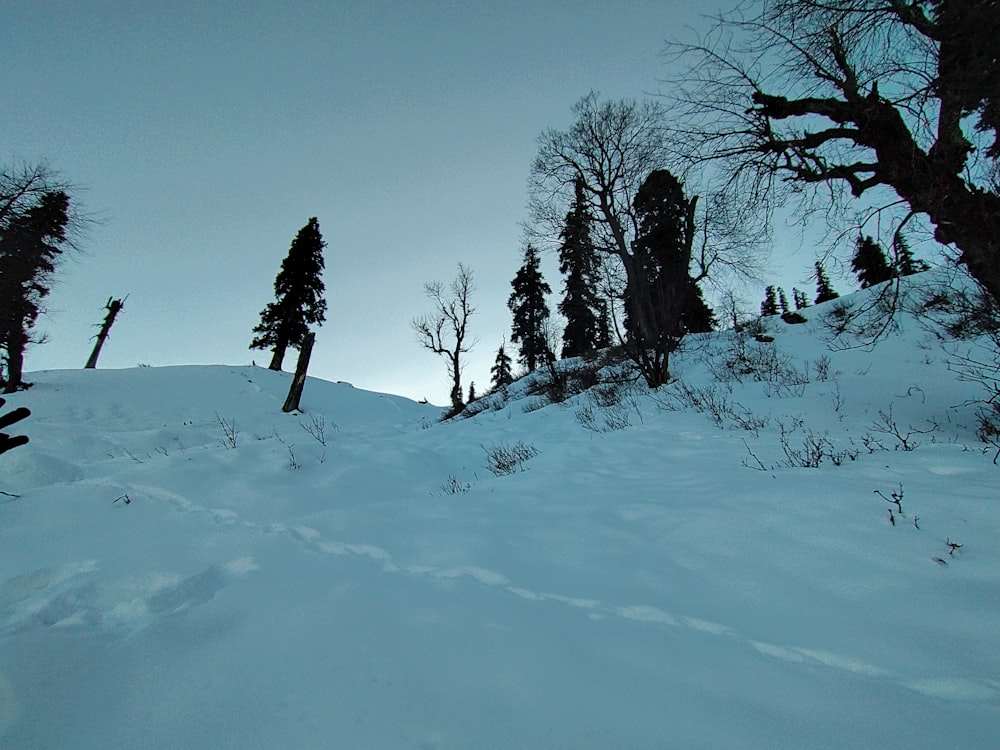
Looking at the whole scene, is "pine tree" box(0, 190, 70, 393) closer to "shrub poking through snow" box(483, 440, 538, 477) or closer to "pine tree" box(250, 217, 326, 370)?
"pine tree" box(250, 217, 326, 370)

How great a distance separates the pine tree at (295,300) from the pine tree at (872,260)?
21790mm

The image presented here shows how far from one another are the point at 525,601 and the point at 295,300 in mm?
23397

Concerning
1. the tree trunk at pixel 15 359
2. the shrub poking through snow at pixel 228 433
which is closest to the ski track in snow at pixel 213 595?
the shrub poking through snow at pixel 228 433

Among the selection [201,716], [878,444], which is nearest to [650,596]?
[201,716]

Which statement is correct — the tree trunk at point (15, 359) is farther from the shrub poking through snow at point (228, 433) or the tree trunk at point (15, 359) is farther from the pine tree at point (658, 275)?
the pine tree at point (658, 275)

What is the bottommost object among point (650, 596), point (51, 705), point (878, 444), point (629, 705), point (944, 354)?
point (51, 705)

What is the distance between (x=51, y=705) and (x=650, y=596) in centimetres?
243

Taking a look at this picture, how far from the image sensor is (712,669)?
4.56 feet

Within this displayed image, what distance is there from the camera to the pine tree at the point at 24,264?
37.1 feet

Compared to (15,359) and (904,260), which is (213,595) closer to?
(904,260)

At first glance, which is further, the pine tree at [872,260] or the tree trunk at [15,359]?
the tree trunk at [15,359]

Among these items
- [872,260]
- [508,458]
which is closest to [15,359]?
[508,458]

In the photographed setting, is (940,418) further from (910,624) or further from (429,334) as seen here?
(429,334)

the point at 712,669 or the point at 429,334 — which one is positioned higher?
the point at 429,334
